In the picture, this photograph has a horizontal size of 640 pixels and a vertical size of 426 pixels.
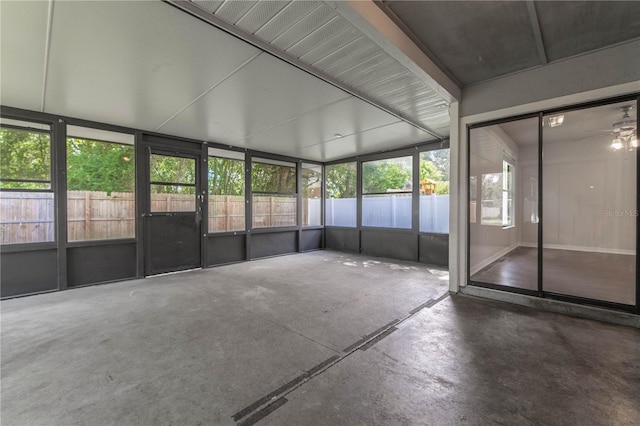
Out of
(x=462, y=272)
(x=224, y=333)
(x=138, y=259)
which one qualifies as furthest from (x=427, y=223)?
(x=138, y=259)

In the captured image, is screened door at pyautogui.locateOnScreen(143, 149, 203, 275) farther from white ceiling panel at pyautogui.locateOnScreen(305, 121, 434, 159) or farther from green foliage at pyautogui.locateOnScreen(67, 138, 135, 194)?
white ceiling panel at pyautogui.locateOnScreen(305, 121, 434, 159)

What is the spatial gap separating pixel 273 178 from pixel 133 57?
186 inches

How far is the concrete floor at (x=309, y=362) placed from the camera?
1.66 meters

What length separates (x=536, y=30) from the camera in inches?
102

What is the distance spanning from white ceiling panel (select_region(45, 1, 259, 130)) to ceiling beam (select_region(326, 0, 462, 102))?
1063 mm

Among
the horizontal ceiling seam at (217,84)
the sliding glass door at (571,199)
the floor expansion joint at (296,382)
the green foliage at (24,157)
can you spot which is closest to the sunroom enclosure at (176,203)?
the green foliage at (24,157)

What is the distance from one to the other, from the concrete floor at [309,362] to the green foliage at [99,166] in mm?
1929

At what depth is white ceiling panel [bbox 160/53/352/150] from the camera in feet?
10.0

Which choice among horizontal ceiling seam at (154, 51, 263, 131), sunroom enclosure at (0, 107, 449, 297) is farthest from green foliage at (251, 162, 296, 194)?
horizontal ceiling seam at (154, 51, 263, 131)

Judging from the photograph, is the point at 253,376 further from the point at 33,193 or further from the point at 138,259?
the point at 33,193

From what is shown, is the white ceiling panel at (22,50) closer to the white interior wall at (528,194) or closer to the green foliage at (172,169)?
the green foliage at (172,169)

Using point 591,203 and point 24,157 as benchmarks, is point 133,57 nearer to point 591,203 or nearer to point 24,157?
point 24,157

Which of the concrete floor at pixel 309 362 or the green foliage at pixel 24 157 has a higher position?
the green foliage at pixel 24 157

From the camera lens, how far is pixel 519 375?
201 cm
